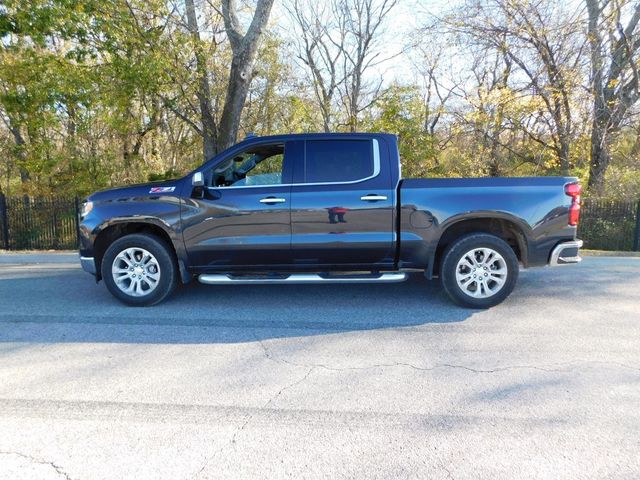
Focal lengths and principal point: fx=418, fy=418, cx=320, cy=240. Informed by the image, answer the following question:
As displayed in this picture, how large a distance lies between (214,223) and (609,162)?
1357cm

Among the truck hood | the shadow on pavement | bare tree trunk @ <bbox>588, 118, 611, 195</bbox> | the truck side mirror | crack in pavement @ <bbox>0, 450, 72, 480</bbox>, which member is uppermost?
bare tree trunk @ <bbox>588, 118, 611, 195</bbox>

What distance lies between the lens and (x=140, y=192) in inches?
205

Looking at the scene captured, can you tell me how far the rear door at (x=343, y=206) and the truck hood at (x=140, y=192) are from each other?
1495mm

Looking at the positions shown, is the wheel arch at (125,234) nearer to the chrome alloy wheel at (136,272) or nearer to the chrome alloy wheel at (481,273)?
the chrome alloy wheel at (136,272)

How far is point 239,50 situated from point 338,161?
6.78 metres

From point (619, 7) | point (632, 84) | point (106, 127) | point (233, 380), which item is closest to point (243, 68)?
point (106, 127)

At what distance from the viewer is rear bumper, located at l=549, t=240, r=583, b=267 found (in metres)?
4.96

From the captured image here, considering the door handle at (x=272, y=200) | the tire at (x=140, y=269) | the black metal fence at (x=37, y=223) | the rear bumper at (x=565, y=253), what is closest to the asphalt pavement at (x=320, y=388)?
the tire at (x=140, y=269)

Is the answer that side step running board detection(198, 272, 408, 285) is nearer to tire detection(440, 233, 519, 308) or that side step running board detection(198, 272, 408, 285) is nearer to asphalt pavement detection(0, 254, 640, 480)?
asphalt pavement detection(0, 254, 640, 480)

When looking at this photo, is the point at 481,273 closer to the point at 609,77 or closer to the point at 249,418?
the point at 249,418

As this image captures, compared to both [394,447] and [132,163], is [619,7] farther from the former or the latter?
[132,163]

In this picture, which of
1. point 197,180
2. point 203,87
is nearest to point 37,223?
point 203,87

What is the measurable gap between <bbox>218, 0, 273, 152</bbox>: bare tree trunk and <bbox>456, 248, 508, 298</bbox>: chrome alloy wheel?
26.1ft

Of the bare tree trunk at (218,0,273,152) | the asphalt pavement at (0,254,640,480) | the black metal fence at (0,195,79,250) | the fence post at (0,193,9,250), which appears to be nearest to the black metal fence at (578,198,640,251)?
the asphalt pavement at (0,254,640,480)
